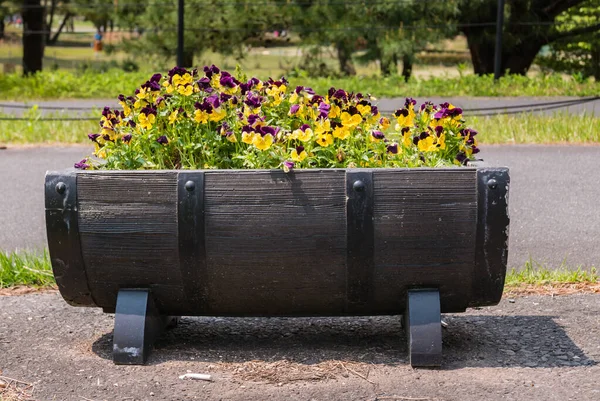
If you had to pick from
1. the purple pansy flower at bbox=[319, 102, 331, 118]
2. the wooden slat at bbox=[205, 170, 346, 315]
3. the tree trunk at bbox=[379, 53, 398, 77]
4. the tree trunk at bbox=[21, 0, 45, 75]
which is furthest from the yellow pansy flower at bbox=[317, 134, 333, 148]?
the tree trunk at bbox=[21, 0, 45, 75]

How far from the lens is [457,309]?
145 inches

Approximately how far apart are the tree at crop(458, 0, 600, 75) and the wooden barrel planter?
11484mm

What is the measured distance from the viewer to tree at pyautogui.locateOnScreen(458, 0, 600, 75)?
15117mm

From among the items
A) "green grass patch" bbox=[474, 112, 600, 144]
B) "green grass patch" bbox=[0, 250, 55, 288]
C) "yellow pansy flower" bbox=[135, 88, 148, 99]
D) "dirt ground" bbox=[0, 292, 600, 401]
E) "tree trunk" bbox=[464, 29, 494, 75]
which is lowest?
"dirt ground" bbox=[0, 292, 600, 401]

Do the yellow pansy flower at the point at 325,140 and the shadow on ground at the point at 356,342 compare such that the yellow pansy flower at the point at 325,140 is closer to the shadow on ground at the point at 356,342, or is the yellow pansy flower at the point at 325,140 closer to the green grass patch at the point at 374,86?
the shadow on ground at the point at 356,342

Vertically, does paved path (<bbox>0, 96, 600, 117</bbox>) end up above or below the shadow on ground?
above

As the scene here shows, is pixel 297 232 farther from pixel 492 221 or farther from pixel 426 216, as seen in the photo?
pixel 492 221

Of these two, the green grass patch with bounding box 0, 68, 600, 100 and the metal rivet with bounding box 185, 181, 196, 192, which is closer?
the metal rivet with bounding box 185, 181, 196, 192

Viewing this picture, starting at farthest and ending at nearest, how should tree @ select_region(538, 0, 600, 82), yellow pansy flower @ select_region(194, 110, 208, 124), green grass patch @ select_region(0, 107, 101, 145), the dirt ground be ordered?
tree @ select_region(538, 0, 600, 82) < green grass patch @ select_region(0, 107, 101, 145) < yellow pansy flower @ select_region(194, 110, 208, 124) < the dirt ground

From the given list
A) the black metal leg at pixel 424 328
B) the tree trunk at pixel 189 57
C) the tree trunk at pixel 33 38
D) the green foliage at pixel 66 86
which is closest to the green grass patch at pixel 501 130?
the green foliage at pixel 66 86

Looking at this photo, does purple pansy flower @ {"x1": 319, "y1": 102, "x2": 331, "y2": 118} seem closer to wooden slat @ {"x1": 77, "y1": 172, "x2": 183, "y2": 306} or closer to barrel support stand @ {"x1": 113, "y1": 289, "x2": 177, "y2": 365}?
wooden slat @ {"x1": 77, "y1": 172, "x2": 183, "y2": 306}

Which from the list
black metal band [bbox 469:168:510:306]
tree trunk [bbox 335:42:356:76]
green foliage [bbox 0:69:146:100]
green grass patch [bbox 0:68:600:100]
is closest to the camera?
black metal band [bbox 469:168:510:306]

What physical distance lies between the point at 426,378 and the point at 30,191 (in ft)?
15.3

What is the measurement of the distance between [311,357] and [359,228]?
57 centimetres
